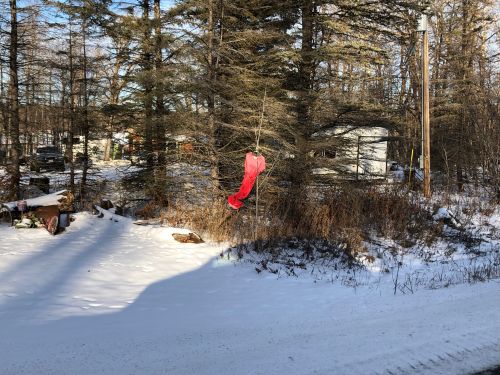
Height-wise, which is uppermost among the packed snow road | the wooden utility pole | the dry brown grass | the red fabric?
the wooden utility pole

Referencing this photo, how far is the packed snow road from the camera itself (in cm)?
339

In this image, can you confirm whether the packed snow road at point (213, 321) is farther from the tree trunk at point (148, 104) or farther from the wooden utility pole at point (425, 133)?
the wooden utility pole at point (425, 133)

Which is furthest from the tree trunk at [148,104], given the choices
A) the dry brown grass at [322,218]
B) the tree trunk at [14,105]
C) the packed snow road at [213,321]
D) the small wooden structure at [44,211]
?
the packed snow road at [213,321]

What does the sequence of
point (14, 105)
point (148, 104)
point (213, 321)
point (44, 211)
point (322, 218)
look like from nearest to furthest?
point (213, 321) < point (44, 211) < point (322, 218) < point (148, 104) < point (14, 105)

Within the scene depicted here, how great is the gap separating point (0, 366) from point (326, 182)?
10.8 m

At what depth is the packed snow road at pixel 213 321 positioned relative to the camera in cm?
339

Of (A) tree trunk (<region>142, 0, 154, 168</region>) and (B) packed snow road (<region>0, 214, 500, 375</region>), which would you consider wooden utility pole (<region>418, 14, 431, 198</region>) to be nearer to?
(B) packed snow road (<region>0, 214, 500, 375</region>)

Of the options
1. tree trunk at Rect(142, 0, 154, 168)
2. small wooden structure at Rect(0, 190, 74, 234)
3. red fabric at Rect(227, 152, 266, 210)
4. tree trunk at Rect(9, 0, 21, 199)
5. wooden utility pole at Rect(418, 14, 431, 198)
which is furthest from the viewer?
wooden utility pole at Rect(418, 14, 431, 198)

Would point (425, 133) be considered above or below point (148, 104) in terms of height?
below

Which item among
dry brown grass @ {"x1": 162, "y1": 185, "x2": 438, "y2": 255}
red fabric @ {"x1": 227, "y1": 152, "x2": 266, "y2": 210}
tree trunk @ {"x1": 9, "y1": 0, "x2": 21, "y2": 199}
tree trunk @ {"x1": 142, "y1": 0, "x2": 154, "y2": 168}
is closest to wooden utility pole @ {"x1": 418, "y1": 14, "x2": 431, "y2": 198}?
dry brown grass @ {"x1": 162, "y1": 185, "x2": 438, "y2": 255}

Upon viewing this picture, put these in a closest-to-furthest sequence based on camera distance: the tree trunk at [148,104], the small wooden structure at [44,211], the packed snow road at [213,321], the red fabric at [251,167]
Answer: the packed snow road at [213,321] < the red fabric at [251,167] < the small wooden structure at [44,211] < the tree trunk at [148,104]

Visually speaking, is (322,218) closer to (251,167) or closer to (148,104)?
(251,167)

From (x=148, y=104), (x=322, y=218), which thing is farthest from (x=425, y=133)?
(x=148, y=104)

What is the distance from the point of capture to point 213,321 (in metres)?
4.54
